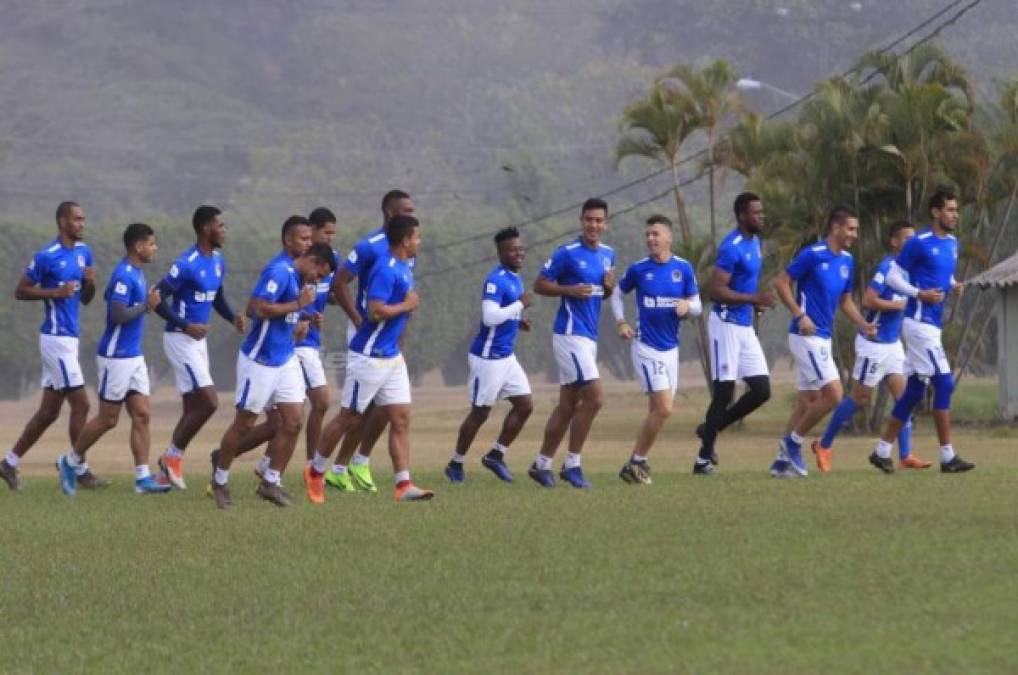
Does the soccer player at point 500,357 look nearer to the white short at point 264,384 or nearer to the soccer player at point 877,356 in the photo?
the white short at point 264,384

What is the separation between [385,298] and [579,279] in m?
2.26

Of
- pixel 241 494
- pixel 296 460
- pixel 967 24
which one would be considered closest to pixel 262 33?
pixel 967 24

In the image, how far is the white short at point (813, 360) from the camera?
19844 millimetres

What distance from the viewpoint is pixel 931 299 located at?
19.3m

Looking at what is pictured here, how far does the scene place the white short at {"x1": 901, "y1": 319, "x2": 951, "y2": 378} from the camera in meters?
19.3

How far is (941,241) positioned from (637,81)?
482ft

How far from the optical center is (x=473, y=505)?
17.4 metres

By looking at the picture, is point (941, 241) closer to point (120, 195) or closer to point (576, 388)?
point (576, 388)

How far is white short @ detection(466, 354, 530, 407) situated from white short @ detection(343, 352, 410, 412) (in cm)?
227

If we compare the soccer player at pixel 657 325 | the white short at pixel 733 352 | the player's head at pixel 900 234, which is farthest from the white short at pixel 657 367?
the player's head at pixel 900 234

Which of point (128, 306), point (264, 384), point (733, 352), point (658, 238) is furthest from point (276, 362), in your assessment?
point (733, 352)

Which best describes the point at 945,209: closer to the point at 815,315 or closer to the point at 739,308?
the point at 815,315

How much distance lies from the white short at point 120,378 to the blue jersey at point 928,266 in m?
6.13

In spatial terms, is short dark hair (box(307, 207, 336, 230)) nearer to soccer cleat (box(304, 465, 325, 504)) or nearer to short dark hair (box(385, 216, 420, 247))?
short dark hair (box(385, 216, 420, 247))
